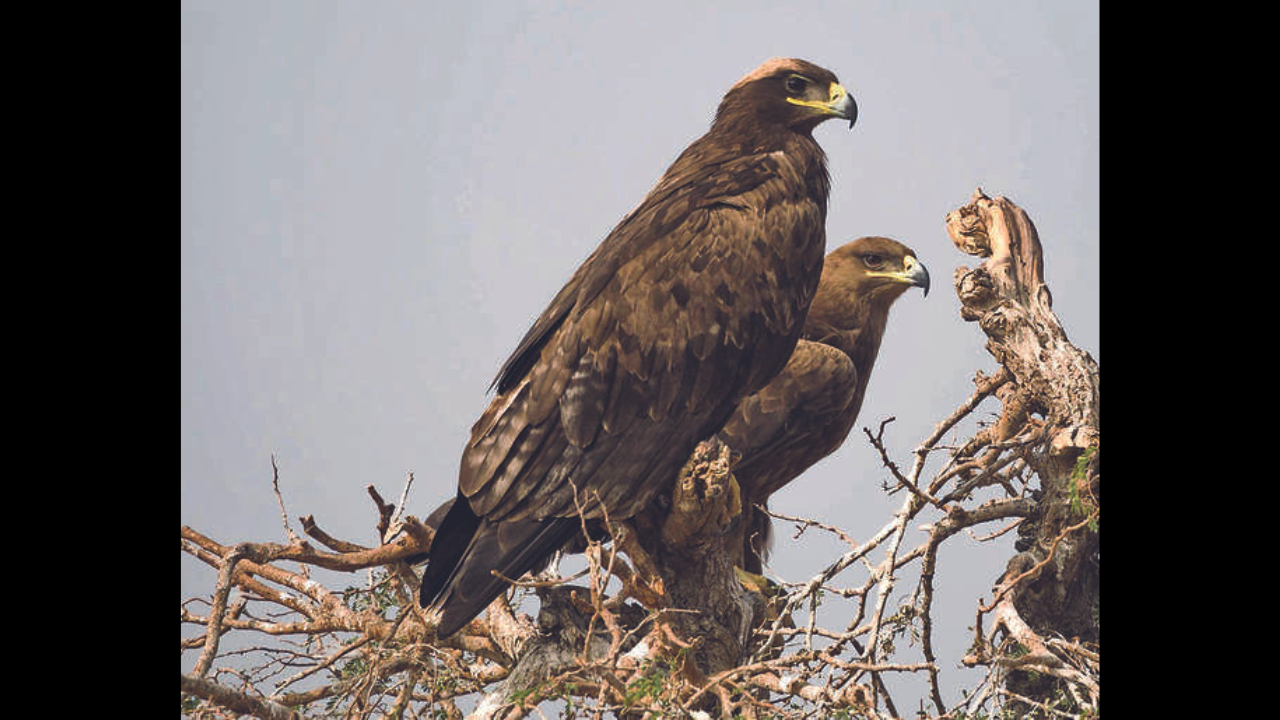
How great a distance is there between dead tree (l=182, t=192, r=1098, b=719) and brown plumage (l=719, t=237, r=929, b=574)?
0.20m

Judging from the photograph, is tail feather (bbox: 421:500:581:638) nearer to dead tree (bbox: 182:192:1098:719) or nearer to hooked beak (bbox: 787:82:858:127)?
dead tree (bbox: 182:192:1098:719)

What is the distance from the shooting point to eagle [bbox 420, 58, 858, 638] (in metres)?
2.94

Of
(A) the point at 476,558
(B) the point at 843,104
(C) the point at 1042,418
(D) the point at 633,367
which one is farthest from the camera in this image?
(C) the point at 1042,418

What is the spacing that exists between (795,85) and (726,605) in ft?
4.84

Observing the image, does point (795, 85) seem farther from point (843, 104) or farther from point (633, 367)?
point (633, 367)

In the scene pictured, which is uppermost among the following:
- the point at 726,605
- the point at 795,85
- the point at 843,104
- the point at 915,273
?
the point at 795,85

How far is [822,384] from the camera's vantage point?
3.31 metres

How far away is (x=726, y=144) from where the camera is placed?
132 inches

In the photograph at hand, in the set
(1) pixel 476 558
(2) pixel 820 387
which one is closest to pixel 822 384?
(2) pixel 820 387

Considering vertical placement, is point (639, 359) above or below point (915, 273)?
below

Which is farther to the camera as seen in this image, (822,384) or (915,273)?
(915,273)

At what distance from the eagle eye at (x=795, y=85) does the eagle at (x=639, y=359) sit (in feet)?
0.23
